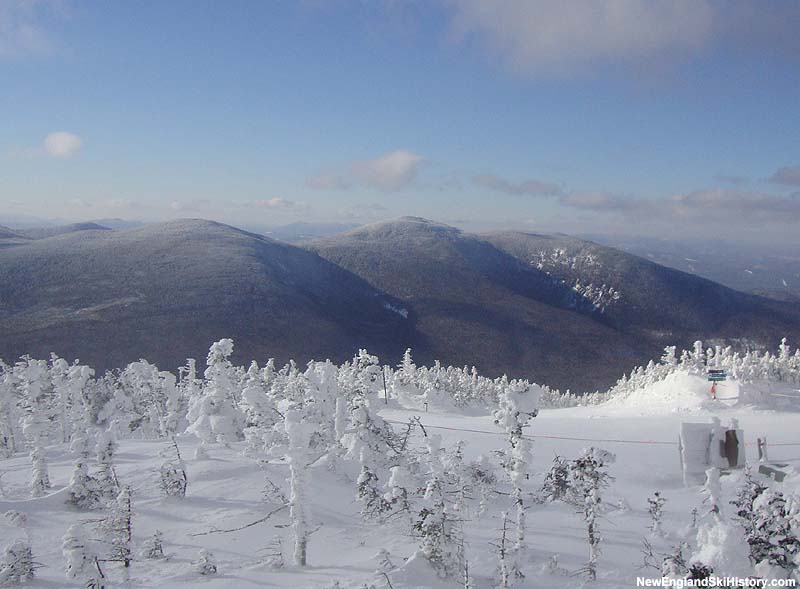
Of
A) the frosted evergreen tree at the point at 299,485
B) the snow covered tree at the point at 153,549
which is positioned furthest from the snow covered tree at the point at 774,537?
the snow covered tree at the point at 153,549

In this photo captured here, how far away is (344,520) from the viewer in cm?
1978

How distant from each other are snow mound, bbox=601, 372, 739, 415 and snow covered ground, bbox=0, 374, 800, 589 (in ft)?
14.7

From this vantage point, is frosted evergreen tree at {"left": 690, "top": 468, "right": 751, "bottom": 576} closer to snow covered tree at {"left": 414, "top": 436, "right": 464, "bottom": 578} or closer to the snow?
the snow

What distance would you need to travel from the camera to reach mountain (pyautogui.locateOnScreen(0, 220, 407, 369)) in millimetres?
114812

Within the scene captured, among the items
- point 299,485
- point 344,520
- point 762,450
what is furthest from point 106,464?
point 762,450

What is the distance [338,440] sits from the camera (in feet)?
83.7

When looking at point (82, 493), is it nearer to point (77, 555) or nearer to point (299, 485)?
point (77, 555)

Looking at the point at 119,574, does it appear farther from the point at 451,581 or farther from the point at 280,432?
the point at 451,581

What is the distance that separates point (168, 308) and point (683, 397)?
426ft

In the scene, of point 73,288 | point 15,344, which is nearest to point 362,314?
point 73,288

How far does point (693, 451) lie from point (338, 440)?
15.1 metres

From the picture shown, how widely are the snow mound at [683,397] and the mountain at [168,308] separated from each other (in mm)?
92503

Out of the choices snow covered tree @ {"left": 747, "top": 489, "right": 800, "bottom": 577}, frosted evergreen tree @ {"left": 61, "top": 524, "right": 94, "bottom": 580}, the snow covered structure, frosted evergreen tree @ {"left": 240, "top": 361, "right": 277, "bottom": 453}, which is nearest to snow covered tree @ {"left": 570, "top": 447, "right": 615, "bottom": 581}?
snow covered tree @ {"left": 747, "top": 489, "right": 800, "bottom": 577}

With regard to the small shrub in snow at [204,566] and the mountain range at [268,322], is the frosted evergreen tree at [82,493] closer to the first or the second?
the small shrub in snow at [204,566]
